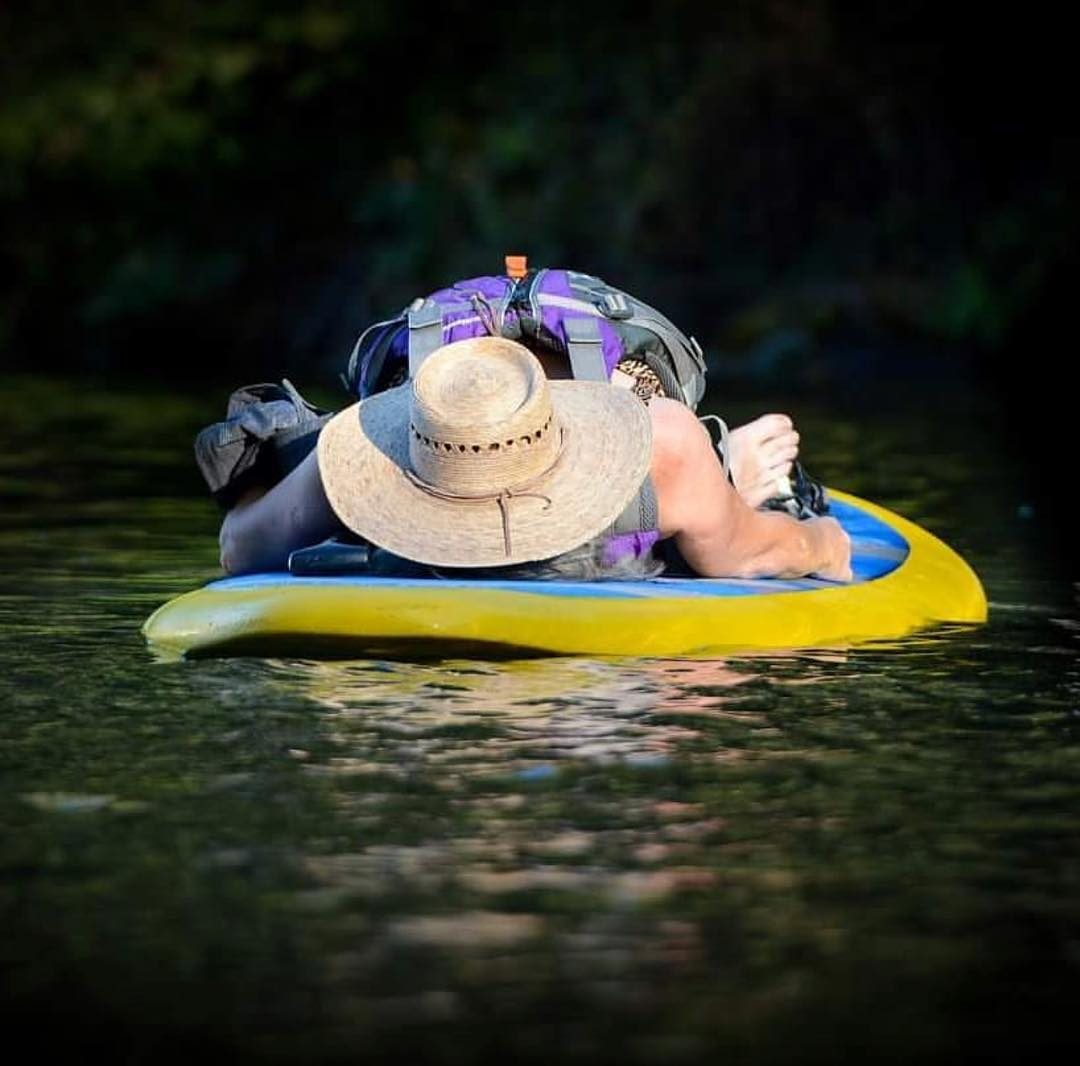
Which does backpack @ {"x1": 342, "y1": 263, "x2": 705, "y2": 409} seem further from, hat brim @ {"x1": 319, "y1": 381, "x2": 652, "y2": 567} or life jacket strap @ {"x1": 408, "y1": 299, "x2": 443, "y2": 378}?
hat brim @ {"x1": 319, "y1": 381, "x2": 652, "y2": 567}

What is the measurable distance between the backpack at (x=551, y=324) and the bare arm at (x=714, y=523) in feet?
0.72

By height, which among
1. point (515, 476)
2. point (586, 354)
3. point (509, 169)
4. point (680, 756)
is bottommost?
point (680, 756)

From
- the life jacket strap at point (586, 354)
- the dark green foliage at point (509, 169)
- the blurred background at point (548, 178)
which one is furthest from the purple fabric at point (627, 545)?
the dark green foliage at point (509, 169)

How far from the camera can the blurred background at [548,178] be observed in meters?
18.8

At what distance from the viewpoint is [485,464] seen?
17.4 feet

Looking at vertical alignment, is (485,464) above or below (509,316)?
below

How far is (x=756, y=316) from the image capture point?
19344 mm

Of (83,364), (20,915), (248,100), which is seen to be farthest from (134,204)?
(20,915)

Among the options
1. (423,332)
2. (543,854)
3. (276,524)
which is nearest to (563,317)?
(423,332)

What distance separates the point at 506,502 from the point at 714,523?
56cm

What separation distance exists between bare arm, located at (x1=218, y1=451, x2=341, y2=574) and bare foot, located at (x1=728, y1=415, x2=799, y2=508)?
1.03 meters

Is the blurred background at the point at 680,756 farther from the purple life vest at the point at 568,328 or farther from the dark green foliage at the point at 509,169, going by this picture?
the purple life vest at the point at 568,328

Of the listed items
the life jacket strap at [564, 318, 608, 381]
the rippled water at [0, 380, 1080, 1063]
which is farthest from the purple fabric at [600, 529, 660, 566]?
the rippled water at [0, 380, 1080, 1063]

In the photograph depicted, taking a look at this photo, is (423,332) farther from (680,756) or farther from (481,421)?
(680,756)
